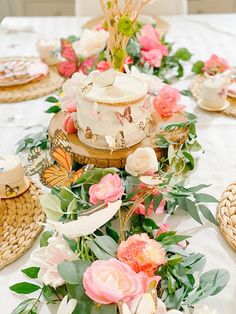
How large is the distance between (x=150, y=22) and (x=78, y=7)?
54 centimetres

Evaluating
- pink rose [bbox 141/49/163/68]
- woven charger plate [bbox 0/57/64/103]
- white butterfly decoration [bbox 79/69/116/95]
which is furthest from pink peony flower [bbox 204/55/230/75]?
white butterfly decoration [bbox 79/69/116/95]

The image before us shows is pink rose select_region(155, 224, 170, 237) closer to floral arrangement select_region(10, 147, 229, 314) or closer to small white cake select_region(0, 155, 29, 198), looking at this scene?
floral arrangement select_region(10, 147, 229, 314)

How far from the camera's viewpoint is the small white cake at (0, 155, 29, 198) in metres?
0.86

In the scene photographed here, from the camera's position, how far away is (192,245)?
30.6 inches

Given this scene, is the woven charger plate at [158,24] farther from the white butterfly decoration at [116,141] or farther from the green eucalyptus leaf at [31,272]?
the green eucalyptus leaf at [31,272]

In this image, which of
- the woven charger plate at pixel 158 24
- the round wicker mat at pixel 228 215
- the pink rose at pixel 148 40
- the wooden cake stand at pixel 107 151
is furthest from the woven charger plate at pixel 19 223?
the woven charger plate at pixel 158 24

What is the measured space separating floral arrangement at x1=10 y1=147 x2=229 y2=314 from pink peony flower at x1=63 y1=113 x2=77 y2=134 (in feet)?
0.64

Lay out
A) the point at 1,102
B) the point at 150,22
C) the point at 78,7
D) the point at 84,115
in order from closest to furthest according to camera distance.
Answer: the point at 84,115 < the point at 1,102 < the point at 150,22 < the point at 78,7

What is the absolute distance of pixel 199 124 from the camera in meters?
1.18

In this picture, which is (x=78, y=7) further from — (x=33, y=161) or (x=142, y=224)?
(x=142, y=224)

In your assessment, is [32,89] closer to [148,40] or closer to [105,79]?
[148,40]

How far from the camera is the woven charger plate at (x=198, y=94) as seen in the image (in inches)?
47.7

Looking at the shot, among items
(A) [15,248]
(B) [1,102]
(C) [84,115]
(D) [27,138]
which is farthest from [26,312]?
(B) [1,102]

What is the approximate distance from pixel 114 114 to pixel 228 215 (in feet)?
0.94
